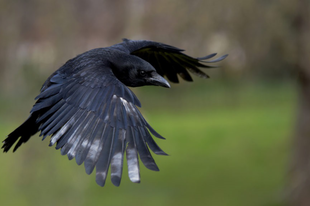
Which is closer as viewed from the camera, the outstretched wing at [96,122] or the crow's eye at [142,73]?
the outstretched wing at [96,122]

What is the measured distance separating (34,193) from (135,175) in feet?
23.1

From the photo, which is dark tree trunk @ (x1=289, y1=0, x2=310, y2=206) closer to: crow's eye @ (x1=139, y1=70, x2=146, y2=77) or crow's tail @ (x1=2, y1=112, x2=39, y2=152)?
crow's eye @ (x1=139, y1=70, x2=146, y2=77)

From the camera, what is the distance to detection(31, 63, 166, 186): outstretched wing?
11.7ft

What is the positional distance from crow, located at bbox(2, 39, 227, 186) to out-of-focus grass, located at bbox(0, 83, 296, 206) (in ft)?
15.8

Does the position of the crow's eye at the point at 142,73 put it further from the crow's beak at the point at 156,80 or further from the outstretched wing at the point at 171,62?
the outstretched wing at the point at 171,62

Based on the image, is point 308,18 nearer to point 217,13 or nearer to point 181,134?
point 217,13

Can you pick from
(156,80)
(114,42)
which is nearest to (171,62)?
(156,80)

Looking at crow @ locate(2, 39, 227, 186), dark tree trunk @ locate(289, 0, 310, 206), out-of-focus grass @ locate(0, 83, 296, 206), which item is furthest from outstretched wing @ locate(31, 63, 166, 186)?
dark tree trunk @ locate(289, 0, 310, 206)

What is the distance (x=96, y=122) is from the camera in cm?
394

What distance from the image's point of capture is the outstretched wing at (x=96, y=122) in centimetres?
356

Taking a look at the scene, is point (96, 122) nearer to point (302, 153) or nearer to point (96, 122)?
point (96, 122)

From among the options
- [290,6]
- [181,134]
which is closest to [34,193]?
[290,6]

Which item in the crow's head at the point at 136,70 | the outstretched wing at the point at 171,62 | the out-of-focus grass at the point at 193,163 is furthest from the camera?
the out-of-focus grass at the point at 193,163

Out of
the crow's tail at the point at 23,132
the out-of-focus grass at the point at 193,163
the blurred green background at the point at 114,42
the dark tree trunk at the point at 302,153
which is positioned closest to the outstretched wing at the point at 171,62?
the crow's tail at the point at 23,132
